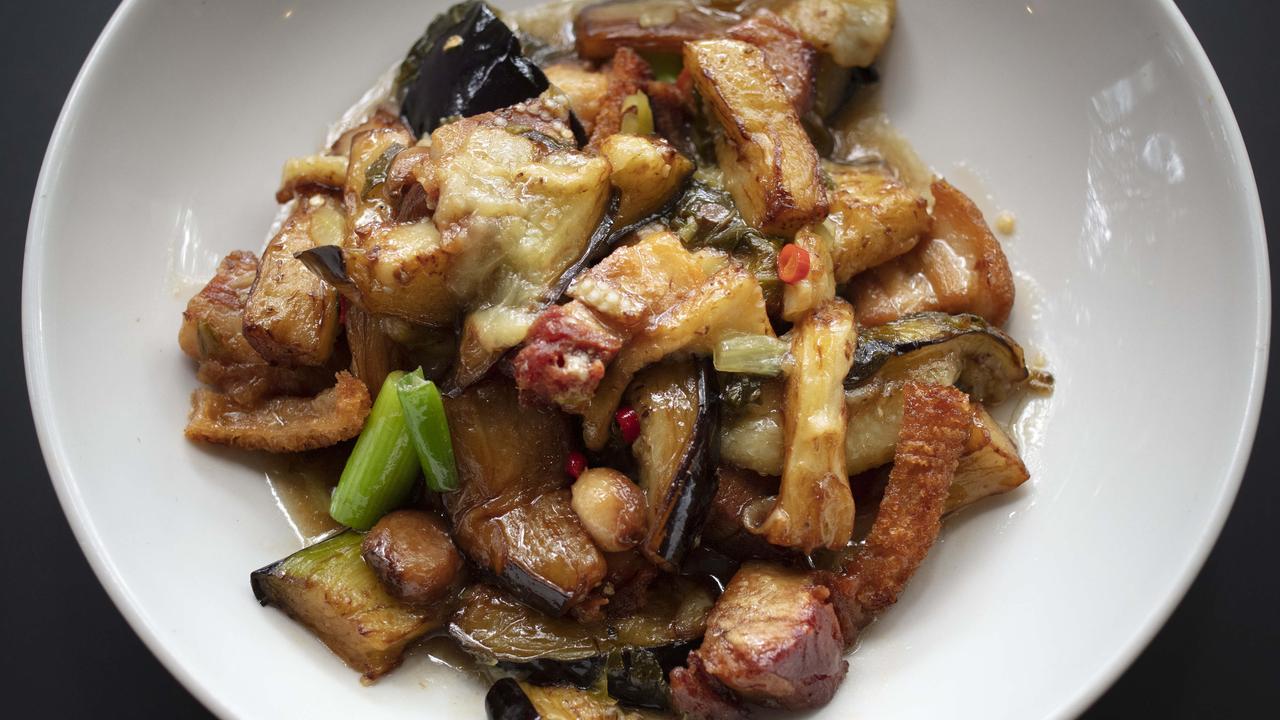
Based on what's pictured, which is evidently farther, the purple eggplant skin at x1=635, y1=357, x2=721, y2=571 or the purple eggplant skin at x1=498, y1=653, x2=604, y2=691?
the purple eggplant skin at x1=498, y1=653, x2=604, y2=691

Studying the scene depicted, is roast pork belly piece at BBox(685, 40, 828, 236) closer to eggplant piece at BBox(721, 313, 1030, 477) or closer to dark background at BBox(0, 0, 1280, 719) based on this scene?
eggplant piece at BBox(721, 313, 1030, 477)

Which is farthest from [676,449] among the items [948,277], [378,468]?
[948,277]

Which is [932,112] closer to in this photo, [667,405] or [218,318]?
[667,405]

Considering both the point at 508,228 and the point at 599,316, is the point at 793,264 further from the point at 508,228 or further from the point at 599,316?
the point at 508,228

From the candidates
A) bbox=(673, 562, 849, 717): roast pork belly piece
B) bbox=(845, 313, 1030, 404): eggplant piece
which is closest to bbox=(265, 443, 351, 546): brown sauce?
bbox=(673, 562, 849, 717): roast pork belly piece

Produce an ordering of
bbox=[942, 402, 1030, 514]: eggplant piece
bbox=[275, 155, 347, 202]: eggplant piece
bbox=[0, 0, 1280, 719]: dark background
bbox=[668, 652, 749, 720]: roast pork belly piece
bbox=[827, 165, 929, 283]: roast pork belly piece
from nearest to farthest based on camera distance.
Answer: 1. bbox=[668, 652, 749, 720]: roast pork belly piece
2. bbox=[942, 402, 1030, 514]: eggplant piece
3. bbox=[827, 165, 929, 283]: roast pork belly piece
4. bbox=[275, 155, 347, 202]: eggplant piece
5. bbox=[0, 0, 1280, 719]: dark background
